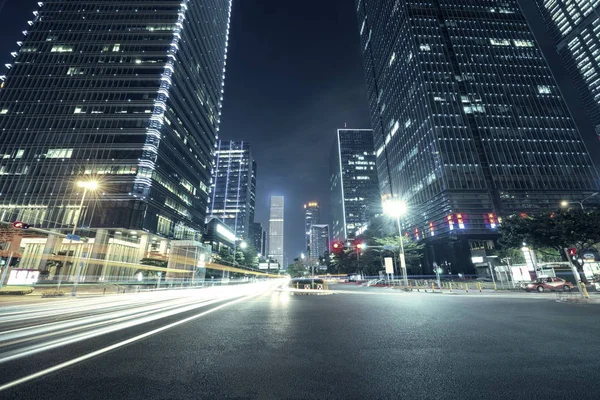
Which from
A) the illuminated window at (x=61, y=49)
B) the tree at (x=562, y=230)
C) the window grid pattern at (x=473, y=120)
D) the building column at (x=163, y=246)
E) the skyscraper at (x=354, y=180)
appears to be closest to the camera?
the tree at (x=562, y=230)

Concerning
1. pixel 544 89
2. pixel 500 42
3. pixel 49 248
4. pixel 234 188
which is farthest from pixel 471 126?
pixel 234 188

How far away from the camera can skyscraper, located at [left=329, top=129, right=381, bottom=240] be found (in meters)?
156

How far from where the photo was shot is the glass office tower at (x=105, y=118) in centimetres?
4941

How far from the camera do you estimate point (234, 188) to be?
168m

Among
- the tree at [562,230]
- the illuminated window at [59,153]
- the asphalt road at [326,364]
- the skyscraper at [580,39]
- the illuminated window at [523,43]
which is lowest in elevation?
the asphalt road at [326,364]

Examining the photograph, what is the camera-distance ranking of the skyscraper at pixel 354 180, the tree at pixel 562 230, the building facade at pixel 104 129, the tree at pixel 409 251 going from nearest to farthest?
the tree at pixel 562 230, the building facade at pixel 104 129, the tree at pixel 409 251, the skyscraper at pixel 354 180

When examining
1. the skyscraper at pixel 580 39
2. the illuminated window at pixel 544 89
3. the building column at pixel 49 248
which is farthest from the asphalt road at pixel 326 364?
the skyscraper at pixel 580 39

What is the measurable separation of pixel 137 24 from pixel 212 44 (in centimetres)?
3129

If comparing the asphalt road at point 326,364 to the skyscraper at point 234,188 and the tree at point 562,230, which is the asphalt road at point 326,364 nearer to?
the tree at point 562,230

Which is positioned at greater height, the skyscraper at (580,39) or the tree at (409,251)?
the skyscraper at (580,39)

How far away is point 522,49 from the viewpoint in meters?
80.9

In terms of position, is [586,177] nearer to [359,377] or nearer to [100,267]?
[359,377]

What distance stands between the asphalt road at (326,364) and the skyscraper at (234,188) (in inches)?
6188

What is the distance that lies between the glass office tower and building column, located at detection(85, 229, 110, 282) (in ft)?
7.76
